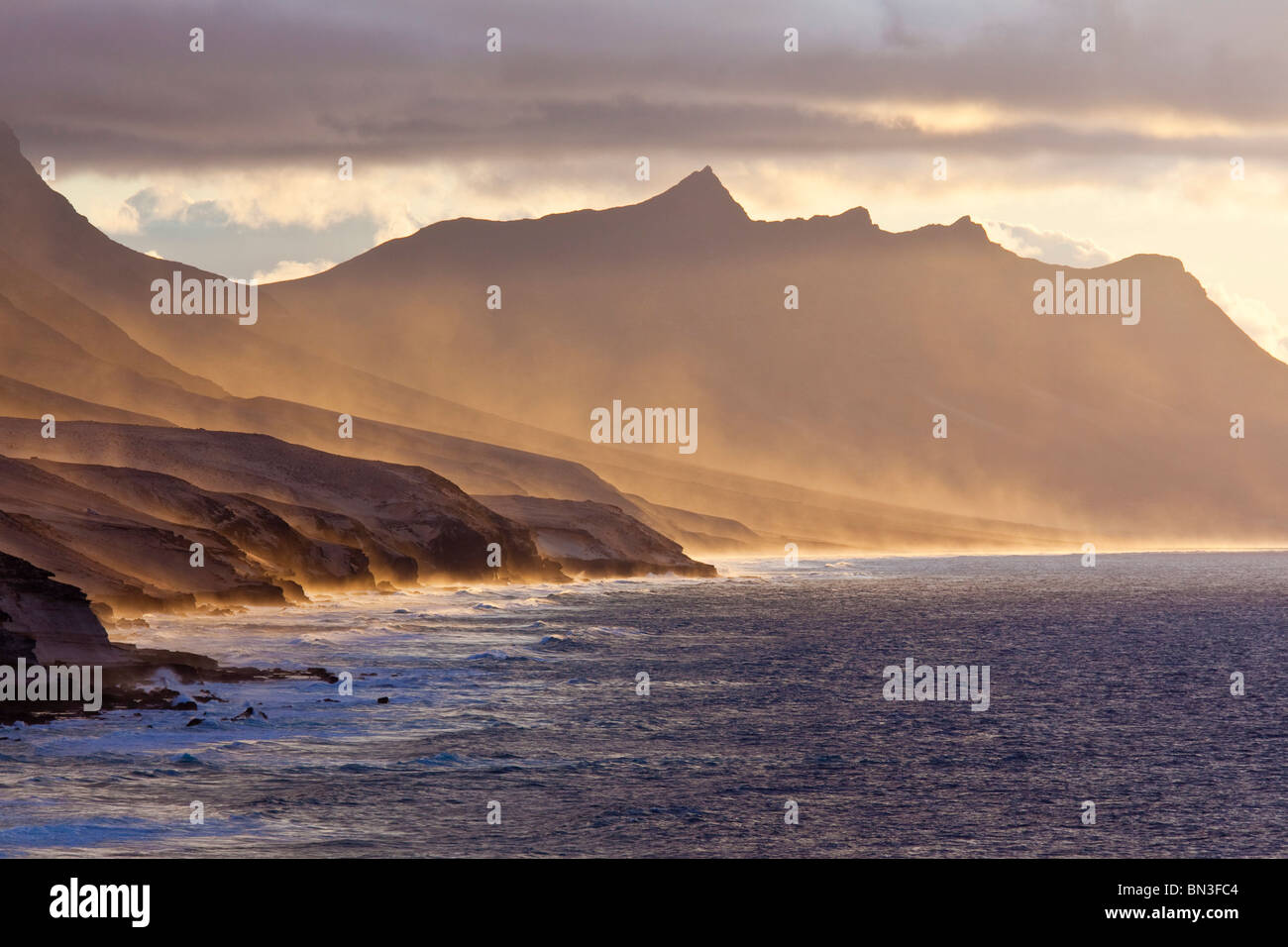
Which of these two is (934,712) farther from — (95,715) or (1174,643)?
(1174,643)

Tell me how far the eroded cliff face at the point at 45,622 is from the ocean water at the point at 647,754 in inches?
124

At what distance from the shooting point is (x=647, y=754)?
42906mm

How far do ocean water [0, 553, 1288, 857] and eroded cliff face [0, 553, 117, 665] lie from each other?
3.15 m

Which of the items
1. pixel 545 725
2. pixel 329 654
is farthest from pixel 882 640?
pixel 545 725

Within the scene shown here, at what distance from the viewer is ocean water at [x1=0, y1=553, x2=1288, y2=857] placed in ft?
105

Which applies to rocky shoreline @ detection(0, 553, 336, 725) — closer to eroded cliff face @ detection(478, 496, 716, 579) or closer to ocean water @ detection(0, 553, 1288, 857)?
ocean water @ detection(0, 553, 1288, 857)

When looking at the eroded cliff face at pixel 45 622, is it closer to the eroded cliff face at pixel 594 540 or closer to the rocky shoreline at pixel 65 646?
the rocky shoreline at pixel 65 646

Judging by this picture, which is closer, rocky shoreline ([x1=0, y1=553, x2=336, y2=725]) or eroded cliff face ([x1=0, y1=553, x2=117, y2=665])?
rocky shoreline ([x1=0, y1=553, x2=336, y2=725])

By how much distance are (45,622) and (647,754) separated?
18267 mm

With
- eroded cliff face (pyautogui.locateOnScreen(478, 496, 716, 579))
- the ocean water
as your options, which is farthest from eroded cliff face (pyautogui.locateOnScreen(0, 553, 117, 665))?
eroded cliff face (pyautogui.locateOnScreen(478, 496, 716, 579))

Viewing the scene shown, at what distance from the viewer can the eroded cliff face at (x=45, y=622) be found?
1716 inches

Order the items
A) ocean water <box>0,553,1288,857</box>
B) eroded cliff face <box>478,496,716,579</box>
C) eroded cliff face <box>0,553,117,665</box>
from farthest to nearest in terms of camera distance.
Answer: eroded cliff face <box>478,496,716,579</box>, eroded cliff face <box>0,553,117,665</box>, ocean water <box>0,553,1288,857</box>

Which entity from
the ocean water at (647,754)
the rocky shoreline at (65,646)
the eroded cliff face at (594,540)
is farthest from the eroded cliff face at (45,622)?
the eroded cliff face at (594,540)

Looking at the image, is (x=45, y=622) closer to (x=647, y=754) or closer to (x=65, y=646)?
(x=65, y=646)
